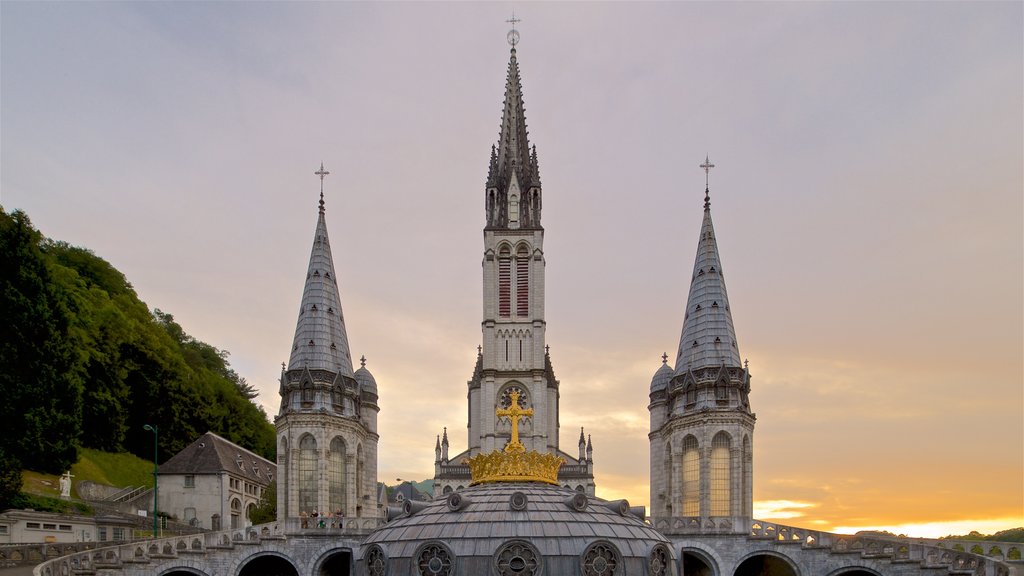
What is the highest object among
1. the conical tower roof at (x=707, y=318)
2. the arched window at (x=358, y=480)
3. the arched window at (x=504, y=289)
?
the arched window at (x=504, y=289)

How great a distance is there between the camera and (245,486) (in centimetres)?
7688

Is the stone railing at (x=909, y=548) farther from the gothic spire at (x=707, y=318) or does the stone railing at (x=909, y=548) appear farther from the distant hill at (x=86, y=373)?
the distant hill at (x=86, y=373)

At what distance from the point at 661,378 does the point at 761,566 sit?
19.7m

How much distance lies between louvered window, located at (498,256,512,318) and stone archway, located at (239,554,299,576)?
4168 centimetres

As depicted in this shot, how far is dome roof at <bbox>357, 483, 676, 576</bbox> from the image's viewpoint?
70.6ft

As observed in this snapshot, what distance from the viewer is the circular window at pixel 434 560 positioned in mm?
21641

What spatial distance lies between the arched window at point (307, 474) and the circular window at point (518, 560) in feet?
131

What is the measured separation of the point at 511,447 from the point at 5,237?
4784 centimetres

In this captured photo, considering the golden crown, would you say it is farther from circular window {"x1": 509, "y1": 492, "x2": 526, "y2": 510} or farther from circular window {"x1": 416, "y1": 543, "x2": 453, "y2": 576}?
circular window {"x1": 416, "y1": 543, "x2": 453, "y2": 576}

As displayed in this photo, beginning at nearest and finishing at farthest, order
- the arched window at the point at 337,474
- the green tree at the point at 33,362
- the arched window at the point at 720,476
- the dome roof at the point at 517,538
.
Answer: the dome roof at the point at 517,538 → the arched window at the point at 720,476 → the green tree at the point at 33,362 → the arched window at the point at 337,474

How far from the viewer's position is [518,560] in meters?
21.4

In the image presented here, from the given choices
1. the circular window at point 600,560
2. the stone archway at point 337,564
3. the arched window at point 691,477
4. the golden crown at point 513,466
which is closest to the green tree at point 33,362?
the stone archway at point 337,564

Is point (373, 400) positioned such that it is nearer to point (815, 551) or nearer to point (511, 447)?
point (815, 551)

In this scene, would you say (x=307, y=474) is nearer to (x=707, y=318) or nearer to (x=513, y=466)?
(x=707, y=318)
